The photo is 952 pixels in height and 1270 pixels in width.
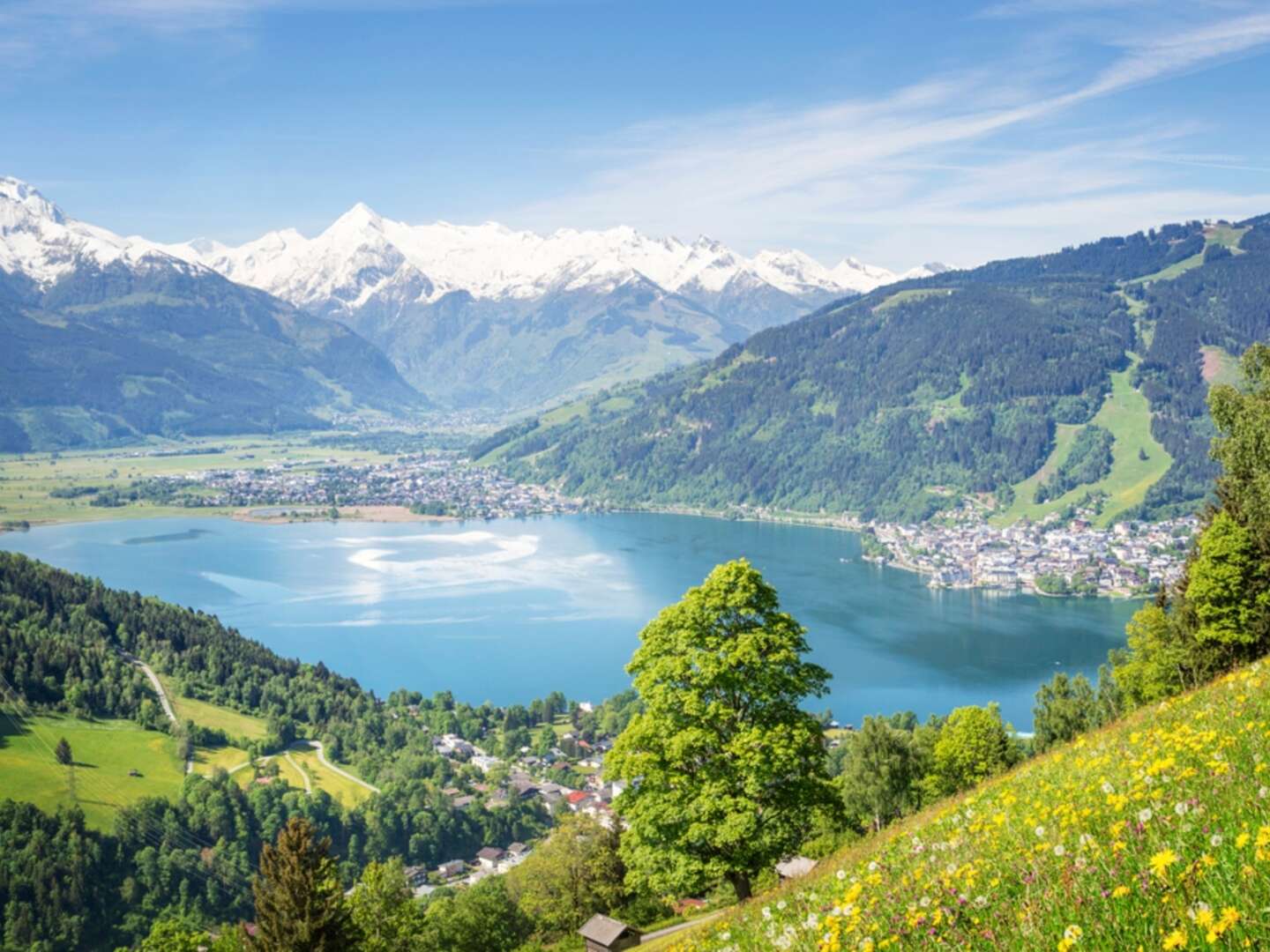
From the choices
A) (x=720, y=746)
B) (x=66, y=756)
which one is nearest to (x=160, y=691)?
(x=66, y=756)

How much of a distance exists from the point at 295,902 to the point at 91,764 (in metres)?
56.6

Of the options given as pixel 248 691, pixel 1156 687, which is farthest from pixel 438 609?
pixel 1156 687

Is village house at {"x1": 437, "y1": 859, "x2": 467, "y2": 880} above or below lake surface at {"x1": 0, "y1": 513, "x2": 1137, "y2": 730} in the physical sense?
below

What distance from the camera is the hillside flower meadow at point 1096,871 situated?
3.82 m

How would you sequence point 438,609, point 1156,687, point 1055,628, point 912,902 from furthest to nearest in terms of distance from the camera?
point 438,609 → point 1055,628 → point 1156,687 → point 912,902

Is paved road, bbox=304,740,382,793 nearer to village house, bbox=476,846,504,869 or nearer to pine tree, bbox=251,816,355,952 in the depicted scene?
village house, bbox=476,846,504,869

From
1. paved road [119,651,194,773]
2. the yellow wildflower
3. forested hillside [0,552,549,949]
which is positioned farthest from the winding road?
the yellow wildflower

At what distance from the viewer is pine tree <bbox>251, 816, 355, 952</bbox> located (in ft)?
57.3

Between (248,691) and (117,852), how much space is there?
2973 centimetres

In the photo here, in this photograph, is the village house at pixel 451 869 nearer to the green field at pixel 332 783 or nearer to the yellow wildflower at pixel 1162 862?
the green field at pixel 332 783

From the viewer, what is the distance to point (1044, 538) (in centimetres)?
16000

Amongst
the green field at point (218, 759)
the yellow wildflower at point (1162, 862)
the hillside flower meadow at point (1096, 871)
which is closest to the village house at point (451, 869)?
the green field at point (218, 759)

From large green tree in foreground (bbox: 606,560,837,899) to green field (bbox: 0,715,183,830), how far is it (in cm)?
5162

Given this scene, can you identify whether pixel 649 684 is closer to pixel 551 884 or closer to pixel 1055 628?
pixel 551 884
